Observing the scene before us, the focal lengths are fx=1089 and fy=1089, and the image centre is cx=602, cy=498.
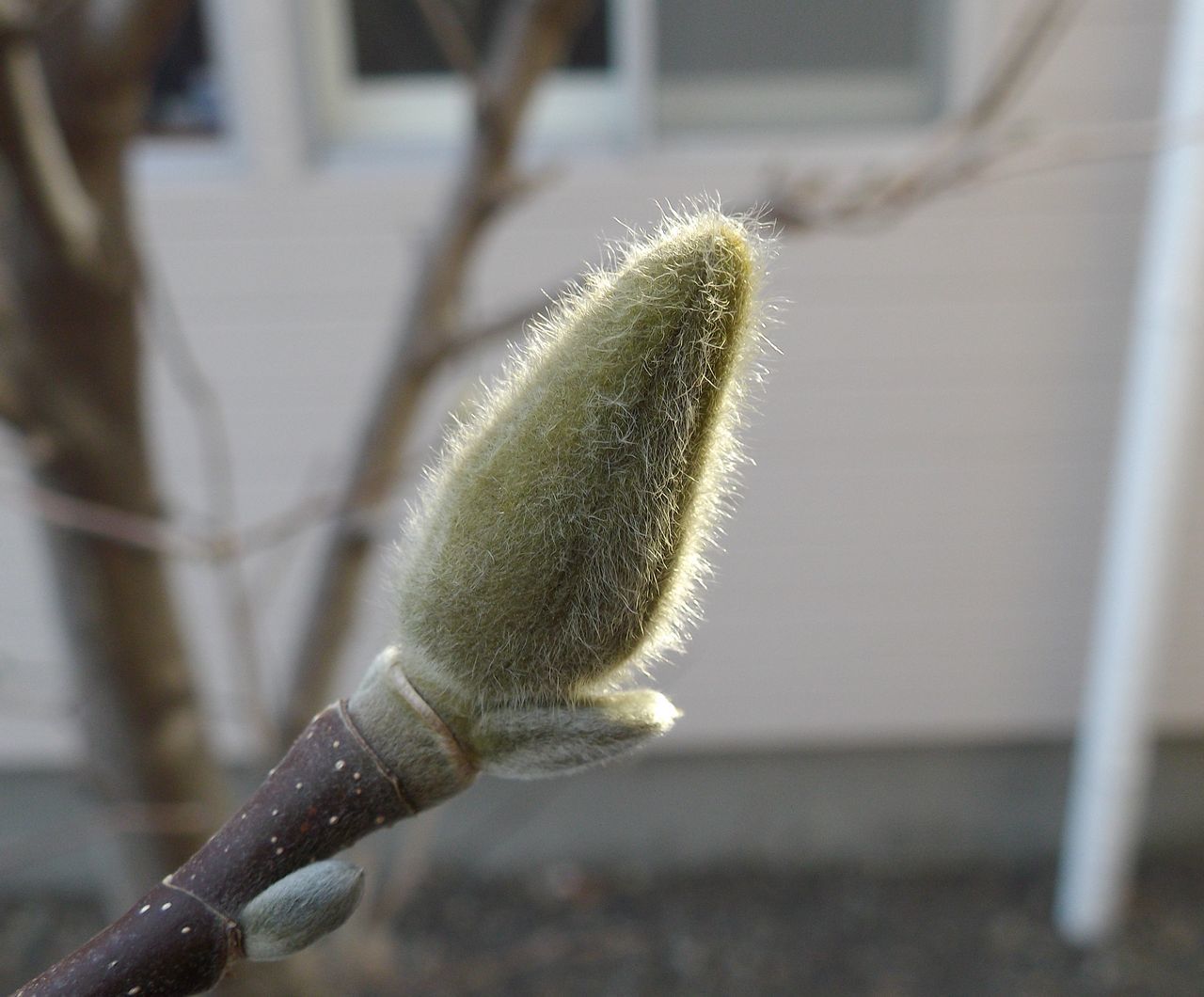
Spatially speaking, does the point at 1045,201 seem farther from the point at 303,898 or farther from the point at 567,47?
the point at 303,898

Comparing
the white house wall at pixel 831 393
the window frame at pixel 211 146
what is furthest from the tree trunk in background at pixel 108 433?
the window frame at pixel 211 146

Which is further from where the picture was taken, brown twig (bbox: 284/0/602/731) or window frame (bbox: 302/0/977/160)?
window frame (bbox: 302/0/977/160)

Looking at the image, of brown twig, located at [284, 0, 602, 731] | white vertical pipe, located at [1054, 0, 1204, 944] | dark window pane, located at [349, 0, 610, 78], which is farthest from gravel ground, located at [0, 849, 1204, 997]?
dark window pane, located at [349, 0, 610, 78]

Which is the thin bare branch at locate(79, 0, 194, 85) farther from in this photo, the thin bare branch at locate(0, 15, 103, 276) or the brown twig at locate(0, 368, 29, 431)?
the brown twig at locate(0, 368, 29, 431)

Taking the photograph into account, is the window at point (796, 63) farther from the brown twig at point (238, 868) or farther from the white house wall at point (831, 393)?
the brown twig at point (238, 868)

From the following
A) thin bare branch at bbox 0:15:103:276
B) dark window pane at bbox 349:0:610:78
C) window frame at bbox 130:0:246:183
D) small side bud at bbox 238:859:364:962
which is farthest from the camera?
dark window pane at bbox 349:0:610:78

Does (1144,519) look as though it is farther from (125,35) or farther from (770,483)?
(125,35)

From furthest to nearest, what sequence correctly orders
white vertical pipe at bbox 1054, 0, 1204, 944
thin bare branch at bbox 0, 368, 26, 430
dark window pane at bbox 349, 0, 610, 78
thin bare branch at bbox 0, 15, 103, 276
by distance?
dark window pane at bbox 349, 0, 610, 78, white vertical pipe at bbox 1054, 0, 1204, 944, thin bare branch at bbox 0, 368, 26, 430, thin bare branch at bbox 0, 15, 103, 276

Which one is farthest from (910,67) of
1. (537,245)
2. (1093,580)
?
(1093,580)
